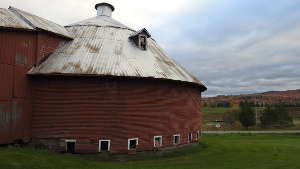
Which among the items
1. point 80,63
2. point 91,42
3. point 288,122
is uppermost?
point 91,42

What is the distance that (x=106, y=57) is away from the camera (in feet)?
82.0

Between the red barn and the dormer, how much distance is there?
1893 mm

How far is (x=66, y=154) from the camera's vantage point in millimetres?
22281

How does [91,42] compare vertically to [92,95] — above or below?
above

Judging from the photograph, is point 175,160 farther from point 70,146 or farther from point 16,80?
point 16,80

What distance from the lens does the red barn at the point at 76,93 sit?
72.0ft

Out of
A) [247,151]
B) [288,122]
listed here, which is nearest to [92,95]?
[247,151]

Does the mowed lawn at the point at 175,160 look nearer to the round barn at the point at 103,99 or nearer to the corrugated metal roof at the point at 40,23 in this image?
the round barn at the point at 103,99

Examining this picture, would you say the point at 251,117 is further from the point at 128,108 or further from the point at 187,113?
the point at 128,108

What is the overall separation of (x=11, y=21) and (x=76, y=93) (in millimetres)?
6053

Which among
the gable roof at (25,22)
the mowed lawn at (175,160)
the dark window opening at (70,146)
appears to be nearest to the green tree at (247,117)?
the mowed lawn at (175,160)

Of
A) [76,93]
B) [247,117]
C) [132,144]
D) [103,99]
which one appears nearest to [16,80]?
[76,93]

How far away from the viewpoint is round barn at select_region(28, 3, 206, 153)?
22.9 m

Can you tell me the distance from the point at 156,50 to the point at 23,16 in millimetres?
10987
